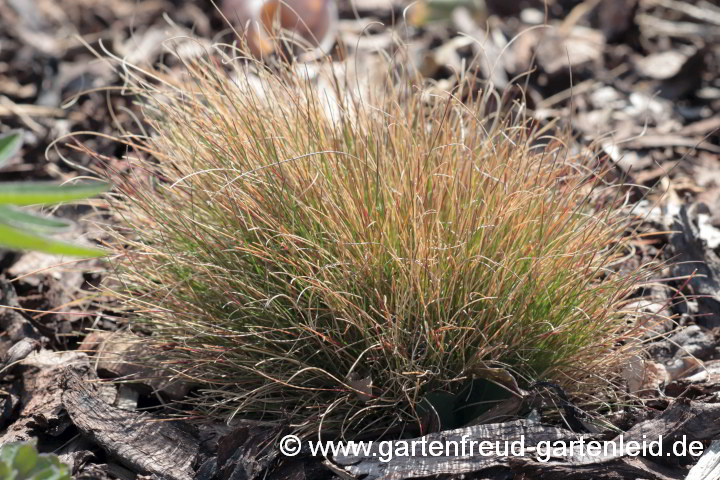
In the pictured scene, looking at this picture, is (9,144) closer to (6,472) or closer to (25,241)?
(25,241)

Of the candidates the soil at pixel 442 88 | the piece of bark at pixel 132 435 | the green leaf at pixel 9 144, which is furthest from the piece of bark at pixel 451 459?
the green leaf at pixel 9 144

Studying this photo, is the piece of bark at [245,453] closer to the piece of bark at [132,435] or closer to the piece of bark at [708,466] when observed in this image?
the piece of bark at [132,435]

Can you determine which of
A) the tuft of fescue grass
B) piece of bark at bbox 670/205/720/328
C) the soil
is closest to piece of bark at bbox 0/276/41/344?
the soil

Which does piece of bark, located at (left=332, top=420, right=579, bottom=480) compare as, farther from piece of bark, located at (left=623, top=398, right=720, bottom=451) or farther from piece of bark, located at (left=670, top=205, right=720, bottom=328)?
piece of bark, located at (left=670, top=205, right=720, bottom=328)

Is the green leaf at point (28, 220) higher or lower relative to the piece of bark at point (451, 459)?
higher

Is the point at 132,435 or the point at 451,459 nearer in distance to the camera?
the point at 451,459

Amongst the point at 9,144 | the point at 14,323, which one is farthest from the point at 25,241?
the point at 14,323
